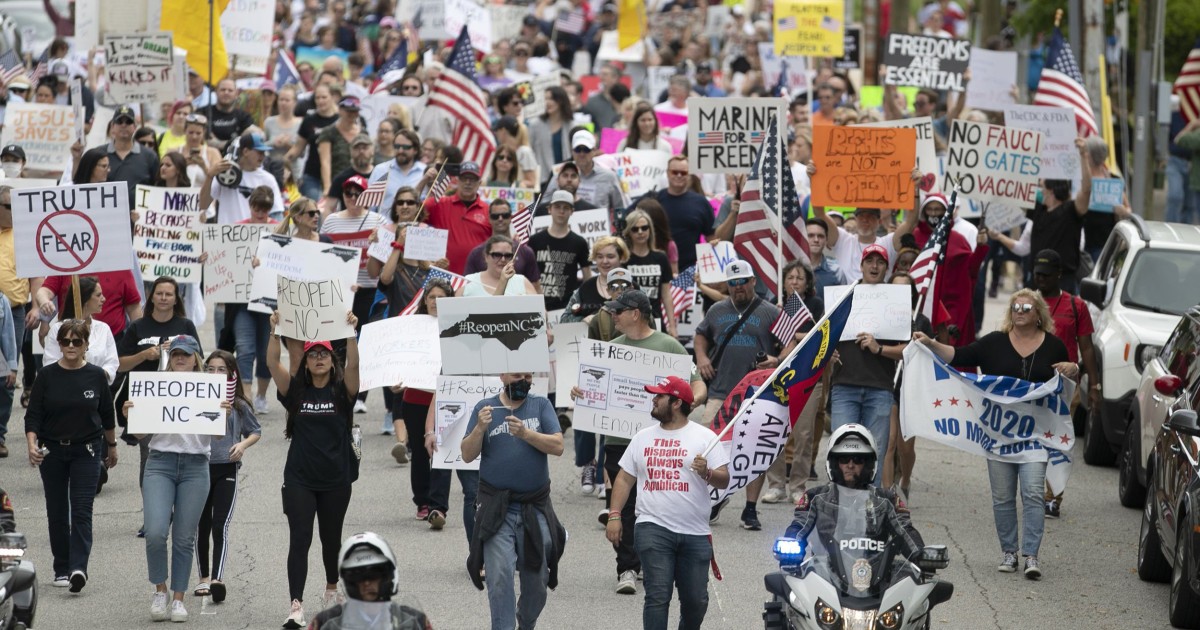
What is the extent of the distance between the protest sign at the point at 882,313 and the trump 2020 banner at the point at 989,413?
20 cm

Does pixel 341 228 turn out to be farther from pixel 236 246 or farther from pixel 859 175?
pixel 859 175

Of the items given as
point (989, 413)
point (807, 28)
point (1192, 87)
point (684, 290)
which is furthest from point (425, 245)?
point (1192, 87)

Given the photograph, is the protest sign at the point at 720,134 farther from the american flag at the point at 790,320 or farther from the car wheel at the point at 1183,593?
the car wheel at the point at 1183,593

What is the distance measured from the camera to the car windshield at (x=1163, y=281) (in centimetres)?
1538

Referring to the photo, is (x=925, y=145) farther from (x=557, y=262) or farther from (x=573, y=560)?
(x=573, y=560)

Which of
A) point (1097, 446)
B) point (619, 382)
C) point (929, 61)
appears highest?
point (929, 61)

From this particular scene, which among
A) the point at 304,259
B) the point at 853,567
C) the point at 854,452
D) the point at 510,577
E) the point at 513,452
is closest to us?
the point at 853,567

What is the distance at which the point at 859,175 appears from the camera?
16109mm

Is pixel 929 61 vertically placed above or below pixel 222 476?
above

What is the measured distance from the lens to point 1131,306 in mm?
15445

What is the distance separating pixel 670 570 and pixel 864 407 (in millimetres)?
3508

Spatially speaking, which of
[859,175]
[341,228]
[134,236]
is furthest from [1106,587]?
[134,236]

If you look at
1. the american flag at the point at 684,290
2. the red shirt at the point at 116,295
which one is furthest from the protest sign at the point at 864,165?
the red shirt at the point at 116,295

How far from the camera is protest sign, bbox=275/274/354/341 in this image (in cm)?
1141
